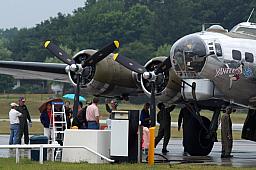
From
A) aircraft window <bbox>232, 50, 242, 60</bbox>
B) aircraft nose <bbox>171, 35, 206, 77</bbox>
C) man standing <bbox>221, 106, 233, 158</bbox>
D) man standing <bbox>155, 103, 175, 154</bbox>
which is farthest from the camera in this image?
man standing <bbox>155, 103, 175, 154</bbox>

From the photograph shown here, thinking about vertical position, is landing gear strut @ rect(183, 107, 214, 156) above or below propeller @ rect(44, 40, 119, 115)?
below

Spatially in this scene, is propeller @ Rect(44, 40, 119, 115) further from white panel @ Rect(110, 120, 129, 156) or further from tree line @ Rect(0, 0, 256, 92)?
tree line @ Rect(0, 0, 256, 92)

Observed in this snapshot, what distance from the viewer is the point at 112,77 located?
2539cm

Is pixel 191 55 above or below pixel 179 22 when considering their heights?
below

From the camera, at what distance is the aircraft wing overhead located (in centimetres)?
2698

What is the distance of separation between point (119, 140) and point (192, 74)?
12.3ft

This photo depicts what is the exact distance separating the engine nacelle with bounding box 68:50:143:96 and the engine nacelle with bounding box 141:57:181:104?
928 mm

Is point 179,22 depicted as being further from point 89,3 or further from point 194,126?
point 194,126

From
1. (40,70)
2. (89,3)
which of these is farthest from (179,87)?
(89,3)

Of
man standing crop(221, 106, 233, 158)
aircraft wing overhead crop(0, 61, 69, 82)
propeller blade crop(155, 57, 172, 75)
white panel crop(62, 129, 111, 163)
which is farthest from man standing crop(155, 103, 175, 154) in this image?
white panel crop(62, 129, 111, 163)

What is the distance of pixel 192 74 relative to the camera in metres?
22.1

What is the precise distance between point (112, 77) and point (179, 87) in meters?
2.44

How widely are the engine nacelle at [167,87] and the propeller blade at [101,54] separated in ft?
4.60

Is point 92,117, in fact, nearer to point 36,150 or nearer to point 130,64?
point 36,150
